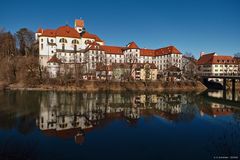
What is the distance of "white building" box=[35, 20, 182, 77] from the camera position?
66500 millimetres

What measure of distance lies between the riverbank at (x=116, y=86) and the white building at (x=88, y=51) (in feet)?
32.8

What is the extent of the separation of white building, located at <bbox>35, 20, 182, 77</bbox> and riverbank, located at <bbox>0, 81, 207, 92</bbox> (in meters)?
9.98

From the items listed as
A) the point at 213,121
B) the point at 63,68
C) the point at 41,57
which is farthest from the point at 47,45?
the point at 213,121

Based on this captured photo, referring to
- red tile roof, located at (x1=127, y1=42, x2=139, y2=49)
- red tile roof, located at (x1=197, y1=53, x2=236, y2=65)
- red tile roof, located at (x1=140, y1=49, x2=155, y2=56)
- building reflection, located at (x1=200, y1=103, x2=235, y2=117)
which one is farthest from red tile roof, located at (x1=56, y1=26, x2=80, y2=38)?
building reflection, located at (x1=200, y1=103, x2=235, y2=117)

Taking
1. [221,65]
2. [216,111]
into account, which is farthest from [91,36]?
[216,111]

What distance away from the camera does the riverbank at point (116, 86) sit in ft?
161

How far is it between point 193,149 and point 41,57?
62.9m

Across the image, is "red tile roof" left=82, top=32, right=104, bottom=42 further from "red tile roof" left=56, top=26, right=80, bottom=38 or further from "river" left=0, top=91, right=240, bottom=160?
"river" left=0, top=91, right=240, bottom=160

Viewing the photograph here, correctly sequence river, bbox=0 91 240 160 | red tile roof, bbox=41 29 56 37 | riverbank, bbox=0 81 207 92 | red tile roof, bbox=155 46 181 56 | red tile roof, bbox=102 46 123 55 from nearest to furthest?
river, bbox=0 91 240 160, riverbank, bbox=0 81 207 92, red tile roof, bbox=41 29 56 37, red tile roof, bbox=102 46 123 55, red tile roof, bbox=155 46 181 56

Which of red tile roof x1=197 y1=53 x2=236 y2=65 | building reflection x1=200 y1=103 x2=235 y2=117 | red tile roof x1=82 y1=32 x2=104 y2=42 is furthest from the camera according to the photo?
red tile roof x1=197 y1=53 x2=236 y2=65

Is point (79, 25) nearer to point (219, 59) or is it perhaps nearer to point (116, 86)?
point (116, 86)

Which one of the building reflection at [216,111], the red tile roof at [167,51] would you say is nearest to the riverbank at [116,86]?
the red tile roof at [167,51]

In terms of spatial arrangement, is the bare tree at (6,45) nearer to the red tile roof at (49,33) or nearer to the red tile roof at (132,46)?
the red tile roof at (49,33)

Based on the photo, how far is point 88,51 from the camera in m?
66.6
